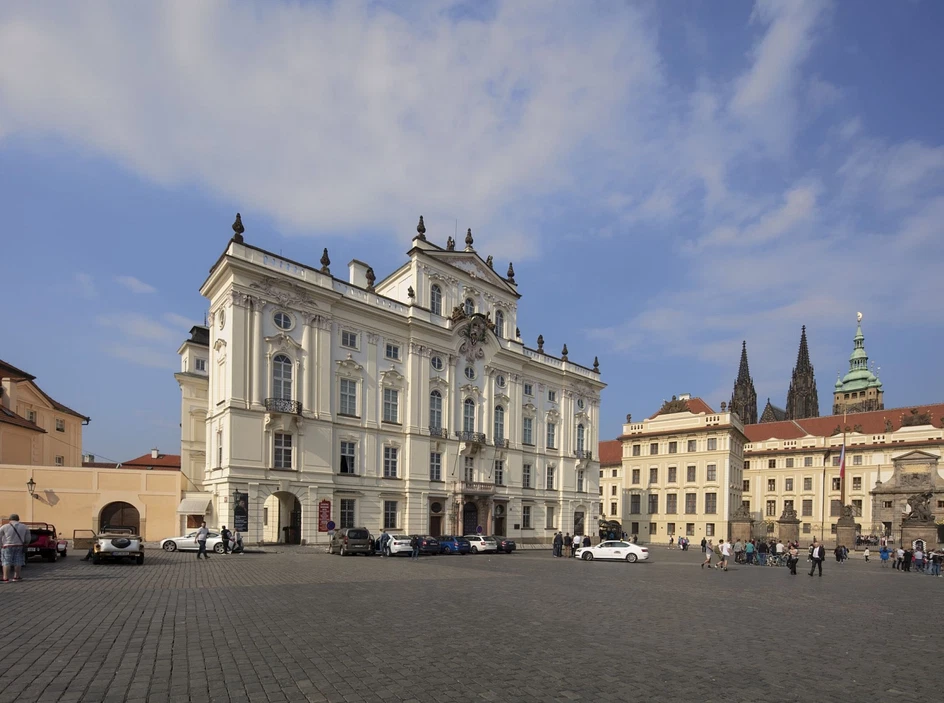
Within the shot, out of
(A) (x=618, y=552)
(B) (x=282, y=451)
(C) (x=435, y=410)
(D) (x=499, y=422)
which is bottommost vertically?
(A) (x=618, y=552)

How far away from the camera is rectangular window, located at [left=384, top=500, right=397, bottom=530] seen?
46.0m

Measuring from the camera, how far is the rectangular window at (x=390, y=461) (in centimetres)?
4656

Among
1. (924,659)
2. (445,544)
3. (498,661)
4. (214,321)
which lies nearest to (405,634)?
(498,661)

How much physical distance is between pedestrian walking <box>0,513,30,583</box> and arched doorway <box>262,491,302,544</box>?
22688mm

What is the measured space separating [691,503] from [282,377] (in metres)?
52.9

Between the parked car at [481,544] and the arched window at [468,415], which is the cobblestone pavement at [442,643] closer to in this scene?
the parked car at [481,544]

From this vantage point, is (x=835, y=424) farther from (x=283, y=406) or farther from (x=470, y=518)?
(x=283, y=406)

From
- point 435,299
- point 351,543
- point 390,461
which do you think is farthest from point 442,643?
point 435,299

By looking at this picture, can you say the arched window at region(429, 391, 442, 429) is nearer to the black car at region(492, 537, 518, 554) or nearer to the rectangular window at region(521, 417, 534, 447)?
the black car at region(492, 537, 518, 554)

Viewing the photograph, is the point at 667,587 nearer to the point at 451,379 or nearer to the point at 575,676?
the point at 575,676

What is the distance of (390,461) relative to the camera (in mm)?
46938

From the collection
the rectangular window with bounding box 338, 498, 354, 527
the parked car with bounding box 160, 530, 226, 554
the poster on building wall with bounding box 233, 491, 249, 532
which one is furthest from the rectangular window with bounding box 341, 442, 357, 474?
the parked car with bounding box 160, 530, 226, 554

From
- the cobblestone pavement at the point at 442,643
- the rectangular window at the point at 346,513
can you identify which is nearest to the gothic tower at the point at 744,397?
the rectangular window at the point at 346,513

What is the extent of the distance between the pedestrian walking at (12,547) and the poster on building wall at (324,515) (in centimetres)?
2426
